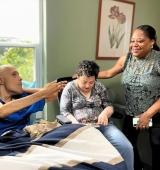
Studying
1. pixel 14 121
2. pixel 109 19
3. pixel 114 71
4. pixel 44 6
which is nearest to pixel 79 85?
pixel 114 71

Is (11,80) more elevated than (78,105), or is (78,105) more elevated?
(11,80)

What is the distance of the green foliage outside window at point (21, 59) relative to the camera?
7.72ft

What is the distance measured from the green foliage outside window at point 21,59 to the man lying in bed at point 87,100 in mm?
457

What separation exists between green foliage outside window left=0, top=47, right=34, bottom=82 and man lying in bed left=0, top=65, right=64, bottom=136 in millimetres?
435

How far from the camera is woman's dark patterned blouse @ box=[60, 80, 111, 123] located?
2.23 metres

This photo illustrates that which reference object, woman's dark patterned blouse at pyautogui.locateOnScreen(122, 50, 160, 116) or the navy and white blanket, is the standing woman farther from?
the navy and white blanket

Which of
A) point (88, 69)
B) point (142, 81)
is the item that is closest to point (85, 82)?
point (88, 69)

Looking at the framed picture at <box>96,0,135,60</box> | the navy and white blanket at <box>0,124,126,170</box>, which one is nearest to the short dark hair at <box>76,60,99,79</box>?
the navy and white blanket at <box>0,124,126,170</box>

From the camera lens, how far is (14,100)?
1.87 metres

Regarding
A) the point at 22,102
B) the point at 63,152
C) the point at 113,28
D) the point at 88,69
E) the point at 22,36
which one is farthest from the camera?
the point at 113,28

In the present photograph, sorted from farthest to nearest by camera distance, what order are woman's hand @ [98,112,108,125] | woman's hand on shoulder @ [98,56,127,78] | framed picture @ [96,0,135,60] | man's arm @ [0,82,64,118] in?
framed picture @ [96,0,135,60]
woman's hand on shoulder @ [98,56,127,78]
woman's hand @ [98,112,108,125]
man's arm @ [0,82,64,118]

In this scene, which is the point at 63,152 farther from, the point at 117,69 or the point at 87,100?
the point at 117,69

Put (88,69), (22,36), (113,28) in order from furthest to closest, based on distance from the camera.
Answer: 1. (113,28)
2. (22,36)
3. (88,69)

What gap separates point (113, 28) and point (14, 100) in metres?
1.54
